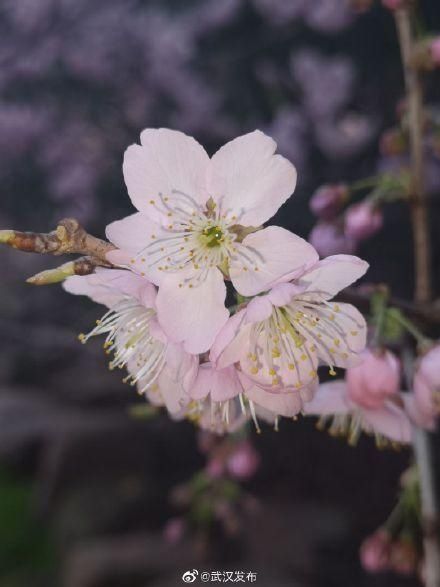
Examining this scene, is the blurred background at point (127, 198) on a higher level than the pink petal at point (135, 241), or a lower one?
higher

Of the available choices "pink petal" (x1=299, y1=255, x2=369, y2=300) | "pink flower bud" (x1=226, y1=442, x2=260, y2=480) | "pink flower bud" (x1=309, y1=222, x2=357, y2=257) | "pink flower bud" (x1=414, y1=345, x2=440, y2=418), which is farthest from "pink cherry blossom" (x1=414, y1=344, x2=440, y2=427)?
"pink flower bud" (x1=226, y1=442, x2=260, y2=480)

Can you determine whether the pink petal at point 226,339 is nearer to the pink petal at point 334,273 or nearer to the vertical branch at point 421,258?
the pink petal at point 334,273

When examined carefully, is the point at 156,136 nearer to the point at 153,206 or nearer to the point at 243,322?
the point at 153,206

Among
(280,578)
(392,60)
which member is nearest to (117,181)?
(392,60)

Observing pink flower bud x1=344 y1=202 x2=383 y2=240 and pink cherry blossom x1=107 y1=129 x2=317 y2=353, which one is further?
pink flower bud x1=344 y1=202 x2=383 y2=240

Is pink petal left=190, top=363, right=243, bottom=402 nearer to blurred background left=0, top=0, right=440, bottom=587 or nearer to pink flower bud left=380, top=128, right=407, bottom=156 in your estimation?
pink flower bud left=380, top=128, right=407, bottom=156

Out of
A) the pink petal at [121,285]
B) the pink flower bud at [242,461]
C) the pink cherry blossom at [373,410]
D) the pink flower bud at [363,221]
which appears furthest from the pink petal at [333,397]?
the pink flower bud at [242,461]

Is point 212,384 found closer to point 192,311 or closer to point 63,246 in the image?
point 192,311
